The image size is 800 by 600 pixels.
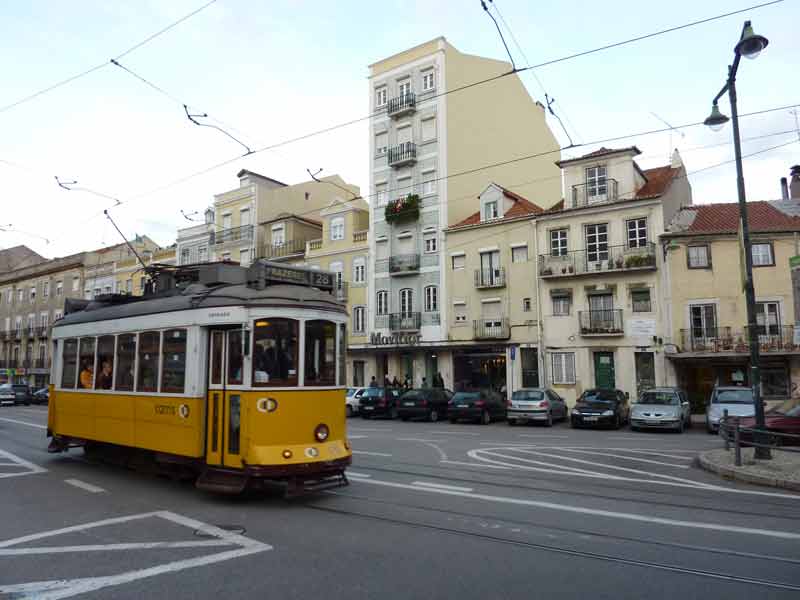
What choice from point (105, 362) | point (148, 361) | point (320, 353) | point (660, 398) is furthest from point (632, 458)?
point (105, 362)

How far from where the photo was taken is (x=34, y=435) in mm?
19000

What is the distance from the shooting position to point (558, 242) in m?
32.1

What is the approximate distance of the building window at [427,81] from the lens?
3734cm

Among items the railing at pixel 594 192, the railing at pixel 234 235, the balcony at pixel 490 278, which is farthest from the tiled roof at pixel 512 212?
the railing at pixel 234 235

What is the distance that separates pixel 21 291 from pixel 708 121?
7130 cm

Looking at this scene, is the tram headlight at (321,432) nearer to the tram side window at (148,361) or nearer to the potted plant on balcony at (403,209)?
the tram side window at (148,361)

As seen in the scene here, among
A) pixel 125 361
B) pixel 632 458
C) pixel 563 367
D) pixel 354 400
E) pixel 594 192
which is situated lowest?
pixel 632 458

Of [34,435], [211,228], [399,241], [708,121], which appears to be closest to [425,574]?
[708,121]

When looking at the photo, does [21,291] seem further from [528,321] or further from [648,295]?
[648,295]

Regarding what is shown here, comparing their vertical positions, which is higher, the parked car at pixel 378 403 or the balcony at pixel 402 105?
the balcony at pixel 402 105

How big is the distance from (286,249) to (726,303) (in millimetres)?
28206

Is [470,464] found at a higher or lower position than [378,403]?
lower

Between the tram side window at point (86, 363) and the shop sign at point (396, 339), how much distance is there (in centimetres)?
2481

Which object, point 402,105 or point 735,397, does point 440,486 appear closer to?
point 735,397
